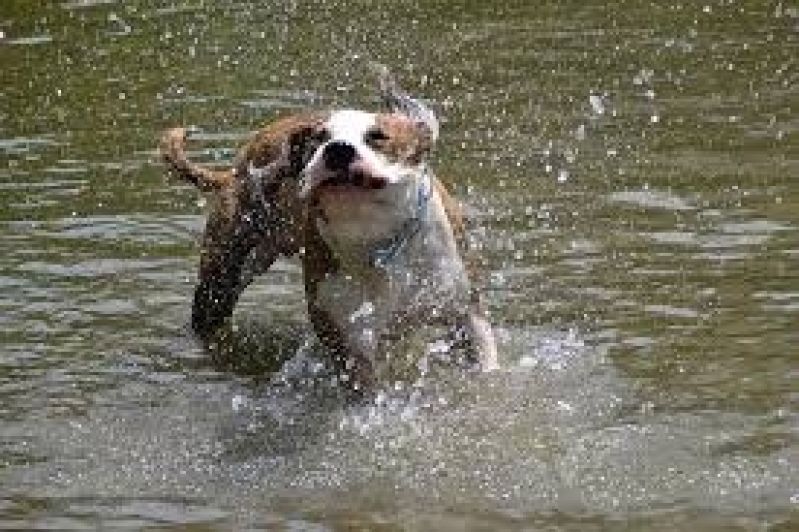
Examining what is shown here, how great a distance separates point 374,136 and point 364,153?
26 centimetres

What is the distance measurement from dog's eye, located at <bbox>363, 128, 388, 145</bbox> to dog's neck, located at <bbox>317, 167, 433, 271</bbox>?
211mm

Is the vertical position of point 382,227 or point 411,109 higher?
point 411,109

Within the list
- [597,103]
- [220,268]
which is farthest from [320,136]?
[597,103]

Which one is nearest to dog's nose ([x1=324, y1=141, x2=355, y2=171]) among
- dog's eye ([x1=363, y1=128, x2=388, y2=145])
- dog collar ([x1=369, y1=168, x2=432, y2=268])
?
dog's eye ([x1=363, y1=128, x2=388, y2=145])

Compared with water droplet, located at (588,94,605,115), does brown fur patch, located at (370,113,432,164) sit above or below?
above

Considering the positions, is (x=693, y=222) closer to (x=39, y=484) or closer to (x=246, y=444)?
(x=246, y=444)

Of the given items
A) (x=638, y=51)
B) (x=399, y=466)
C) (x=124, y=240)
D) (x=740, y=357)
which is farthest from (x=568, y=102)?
(x=399, y=466)

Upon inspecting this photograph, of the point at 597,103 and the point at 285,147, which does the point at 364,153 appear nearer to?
the point at 285,147

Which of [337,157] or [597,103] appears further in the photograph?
[597,103]

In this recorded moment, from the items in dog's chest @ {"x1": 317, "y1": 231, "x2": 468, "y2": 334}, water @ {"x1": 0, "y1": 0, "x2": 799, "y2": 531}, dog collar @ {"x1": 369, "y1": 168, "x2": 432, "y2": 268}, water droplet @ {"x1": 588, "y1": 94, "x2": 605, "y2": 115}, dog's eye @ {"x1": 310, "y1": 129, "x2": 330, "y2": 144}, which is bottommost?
water @ {"x1": 0, "y1": 0, "x2": 799, "y2": 531}

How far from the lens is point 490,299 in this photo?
26.9ft

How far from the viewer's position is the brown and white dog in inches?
265

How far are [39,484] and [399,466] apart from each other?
140 centimetres

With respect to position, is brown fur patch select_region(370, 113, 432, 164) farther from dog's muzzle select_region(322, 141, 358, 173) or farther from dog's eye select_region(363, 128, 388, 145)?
dog's muzzle select_region(322, 141, 358, 173)
